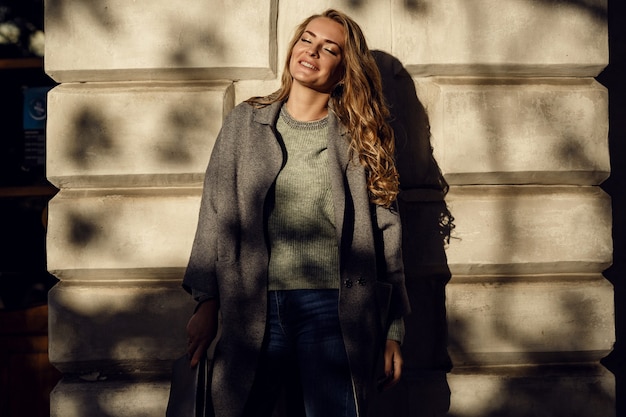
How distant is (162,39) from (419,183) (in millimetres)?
1335

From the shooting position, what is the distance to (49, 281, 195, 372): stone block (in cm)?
312

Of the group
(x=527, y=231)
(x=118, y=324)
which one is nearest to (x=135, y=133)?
(x=118, y=324)

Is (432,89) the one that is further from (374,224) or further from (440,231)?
(374,224)

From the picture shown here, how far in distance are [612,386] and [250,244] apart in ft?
6.51

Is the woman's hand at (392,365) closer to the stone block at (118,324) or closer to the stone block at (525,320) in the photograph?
the stone block at (525,320)

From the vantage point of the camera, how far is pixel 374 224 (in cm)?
256

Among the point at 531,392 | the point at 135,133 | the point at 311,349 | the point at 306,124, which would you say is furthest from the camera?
the point at 531,392

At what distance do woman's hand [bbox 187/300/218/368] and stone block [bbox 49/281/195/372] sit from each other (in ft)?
2.43

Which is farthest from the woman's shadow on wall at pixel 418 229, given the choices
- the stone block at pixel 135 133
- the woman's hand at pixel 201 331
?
the woman's hand at pixel 201 331

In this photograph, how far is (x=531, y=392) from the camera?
10.5ft

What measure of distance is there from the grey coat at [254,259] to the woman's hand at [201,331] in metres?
0.04

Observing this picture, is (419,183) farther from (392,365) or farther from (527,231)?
(392,365)

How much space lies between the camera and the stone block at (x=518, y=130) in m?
3.17

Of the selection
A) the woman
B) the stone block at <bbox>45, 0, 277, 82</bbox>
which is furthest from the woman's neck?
the stone block at <bbox>45, 0, 277, 82</bbox>
